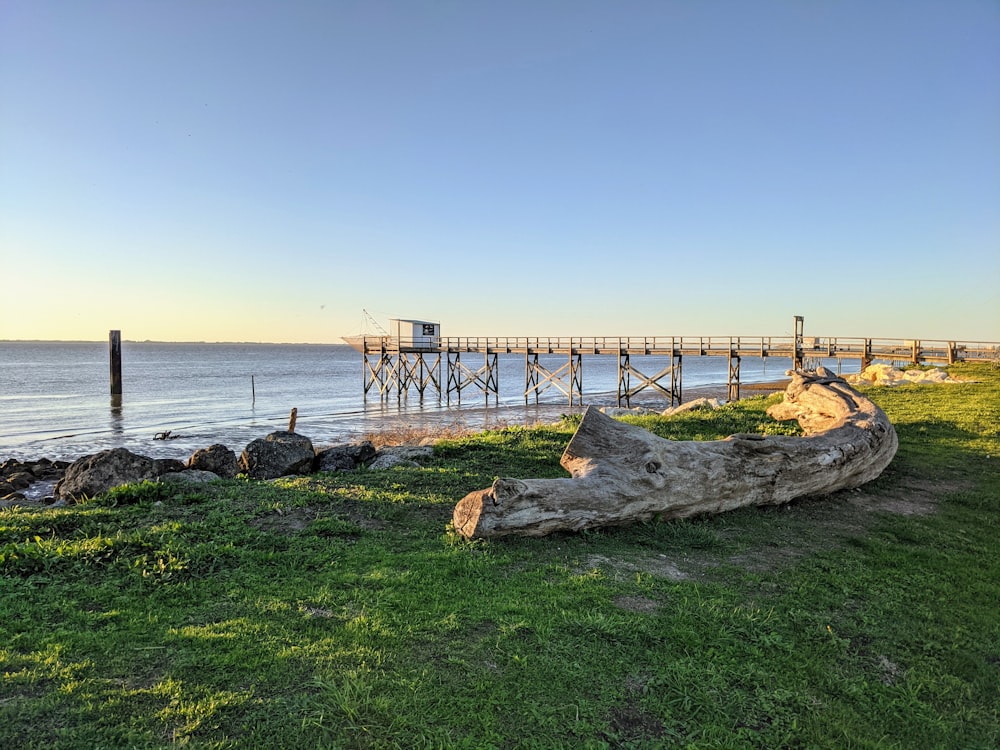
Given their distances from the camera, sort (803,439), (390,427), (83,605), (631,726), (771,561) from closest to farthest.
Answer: (631,726)
(83,605)
(771,561)
(803,439)
(390,427)

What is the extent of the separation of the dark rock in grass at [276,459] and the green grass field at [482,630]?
3986mm

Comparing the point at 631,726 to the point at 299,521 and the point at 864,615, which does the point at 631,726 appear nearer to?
the point at 864,615

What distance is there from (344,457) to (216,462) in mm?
2813

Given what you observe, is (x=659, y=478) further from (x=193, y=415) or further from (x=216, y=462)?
(x=193, y=415)

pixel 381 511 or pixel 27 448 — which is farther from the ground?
pixel 381 511

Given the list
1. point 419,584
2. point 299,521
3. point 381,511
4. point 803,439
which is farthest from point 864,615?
point 299,521

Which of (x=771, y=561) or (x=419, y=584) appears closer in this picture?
(x=419, y=584)

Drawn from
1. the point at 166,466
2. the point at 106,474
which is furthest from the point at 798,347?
the point at 106,474

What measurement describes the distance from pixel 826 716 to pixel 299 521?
524 cm

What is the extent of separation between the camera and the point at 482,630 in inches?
153

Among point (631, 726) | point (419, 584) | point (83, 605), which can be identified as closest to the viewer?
point (631, 726)

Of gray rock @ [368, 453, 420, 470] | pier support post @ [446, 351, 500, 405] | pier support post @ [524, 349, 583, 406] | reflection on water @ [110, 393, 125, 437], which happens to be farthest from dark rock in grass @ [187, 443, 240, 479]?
pier support post @ [446, 351, 500, 405]

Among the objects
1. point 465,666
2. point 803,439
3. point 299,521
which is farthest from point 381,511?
point 803,439

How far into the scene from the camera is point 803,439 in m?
8.01
